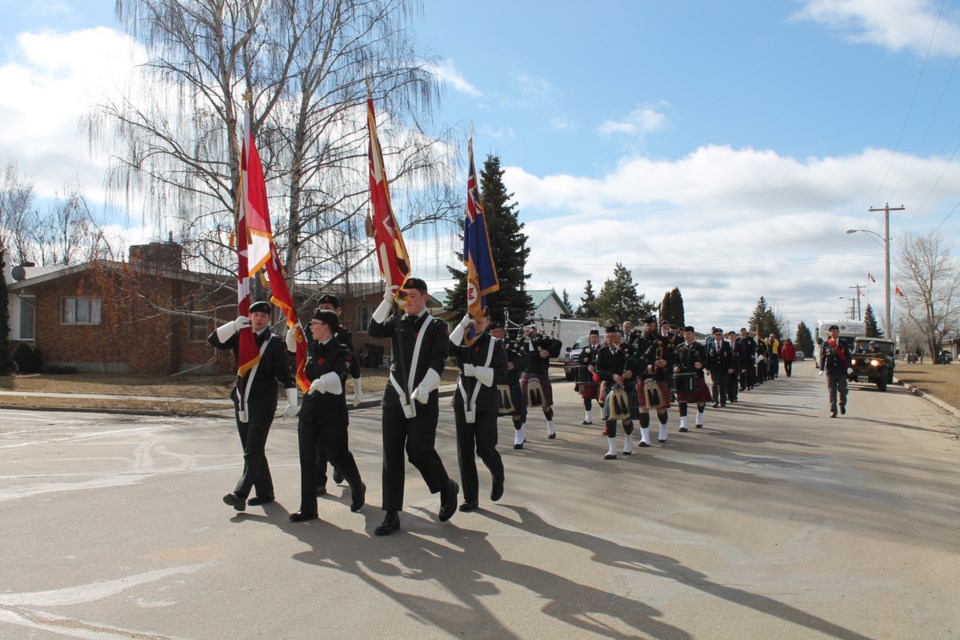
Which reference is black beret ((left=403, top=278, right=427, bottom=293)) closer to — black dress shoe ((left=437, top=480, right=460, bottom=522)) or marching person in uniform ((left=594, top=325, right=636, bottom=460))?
black dress shoe ((left=437, top=480, right=460, bottom=522))

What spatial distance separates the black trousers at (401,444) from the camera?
6.12 meters

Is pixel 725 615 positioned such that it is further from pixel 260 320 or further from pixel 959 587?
pixel 260 320

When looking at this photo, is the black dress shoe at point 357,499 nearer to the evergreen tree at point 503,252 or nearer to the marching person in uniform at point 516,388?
the marching person in uniform at point 516,388

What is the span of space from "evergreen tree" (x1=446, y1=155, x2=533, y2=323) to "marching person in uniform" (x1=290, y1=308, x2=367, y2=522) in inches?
1221

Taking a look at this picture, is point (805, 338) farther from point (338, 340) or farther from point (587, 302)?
point (338, 340)

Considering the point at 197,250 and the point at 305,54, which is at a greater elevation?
the point at 305,54

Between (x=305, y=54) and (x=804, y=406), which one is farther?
(x=305, y=54)

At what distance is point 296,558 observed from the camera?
5.33m

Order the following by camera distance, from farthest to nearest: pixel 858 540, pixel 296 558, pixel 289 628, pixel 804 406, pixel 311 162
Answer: pixel 311 162
pixel 804 406
pixel 858 540
pixel 296 558
pixel 289 628

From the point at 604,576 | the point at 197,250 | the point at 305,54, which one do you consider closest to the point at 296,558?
the point at 604,576

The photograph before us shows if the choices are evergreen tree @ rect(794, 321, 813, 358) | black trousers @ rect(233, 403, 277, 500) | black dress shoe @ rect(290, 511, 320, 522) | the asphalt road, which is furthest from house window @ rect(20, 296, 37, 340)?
evergreen tree @ rect(794, 321, 813, 358)

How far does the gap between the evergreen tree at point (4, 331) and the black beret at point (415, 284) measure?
2725 centimetres

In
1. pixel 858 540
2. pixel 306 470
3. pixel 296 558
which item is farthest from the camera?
pixel 306 470

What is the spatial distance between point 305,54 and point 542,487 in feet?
57.0
